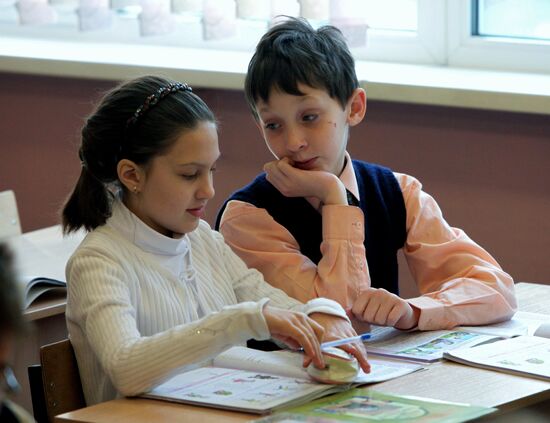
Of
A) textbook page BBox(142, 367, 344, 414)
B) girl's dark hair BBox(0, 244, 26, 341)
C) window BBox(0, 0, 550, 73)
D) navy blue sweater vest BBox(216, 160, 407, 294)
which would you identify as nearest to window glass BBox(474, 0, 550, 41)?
window BBox(0, 0, 550, 73)

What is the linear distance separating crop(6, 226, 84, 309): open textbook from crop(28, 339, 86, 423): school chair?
461 millimetres

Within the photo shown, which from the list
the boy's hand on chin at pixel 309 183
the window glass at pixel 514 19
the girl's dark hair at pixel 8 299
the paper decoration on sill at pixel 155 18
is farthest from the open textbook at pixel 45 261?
the girl's dark hair at pixel 8 299

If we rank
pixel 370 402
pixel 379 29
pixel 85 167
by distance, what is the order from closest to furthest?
pixel 370 402
pixel 85 167
pixel 379 29

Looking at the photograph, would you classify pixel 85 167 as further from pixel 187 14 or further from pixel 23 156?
pixel 23 156

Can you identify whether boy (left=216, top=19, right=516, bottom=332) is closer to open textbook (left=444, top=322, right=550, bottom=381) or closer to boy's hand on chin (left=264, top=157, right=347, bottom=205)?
boy's hand on chin (left=264, top=157, right=347, bottom=205)

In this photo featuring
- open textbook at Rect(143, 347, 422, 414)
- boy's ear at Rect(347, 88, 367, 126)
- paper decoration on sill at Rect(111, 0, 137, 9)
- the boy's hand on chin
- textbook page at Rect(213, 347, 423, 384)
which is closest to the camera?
open textbook at Rect(143, 347, 422, 414)

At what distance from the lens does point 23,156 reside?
4.13 metres

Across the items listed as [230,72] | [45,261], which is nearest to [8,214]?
[45,261]

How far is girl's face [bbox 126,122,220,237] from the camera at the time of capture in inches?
81.0

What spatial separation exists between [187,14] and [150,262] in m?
1.77

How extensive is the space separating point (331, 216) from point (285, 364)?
472 mm

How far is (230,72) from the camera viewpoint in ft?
11.2

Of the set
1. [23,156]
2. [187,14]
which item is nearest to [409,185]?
[187,14]

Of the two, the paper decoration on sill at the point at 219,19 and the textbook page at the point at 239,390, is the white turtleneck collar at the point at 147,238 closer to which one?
the textbook page at the point at 239,390
